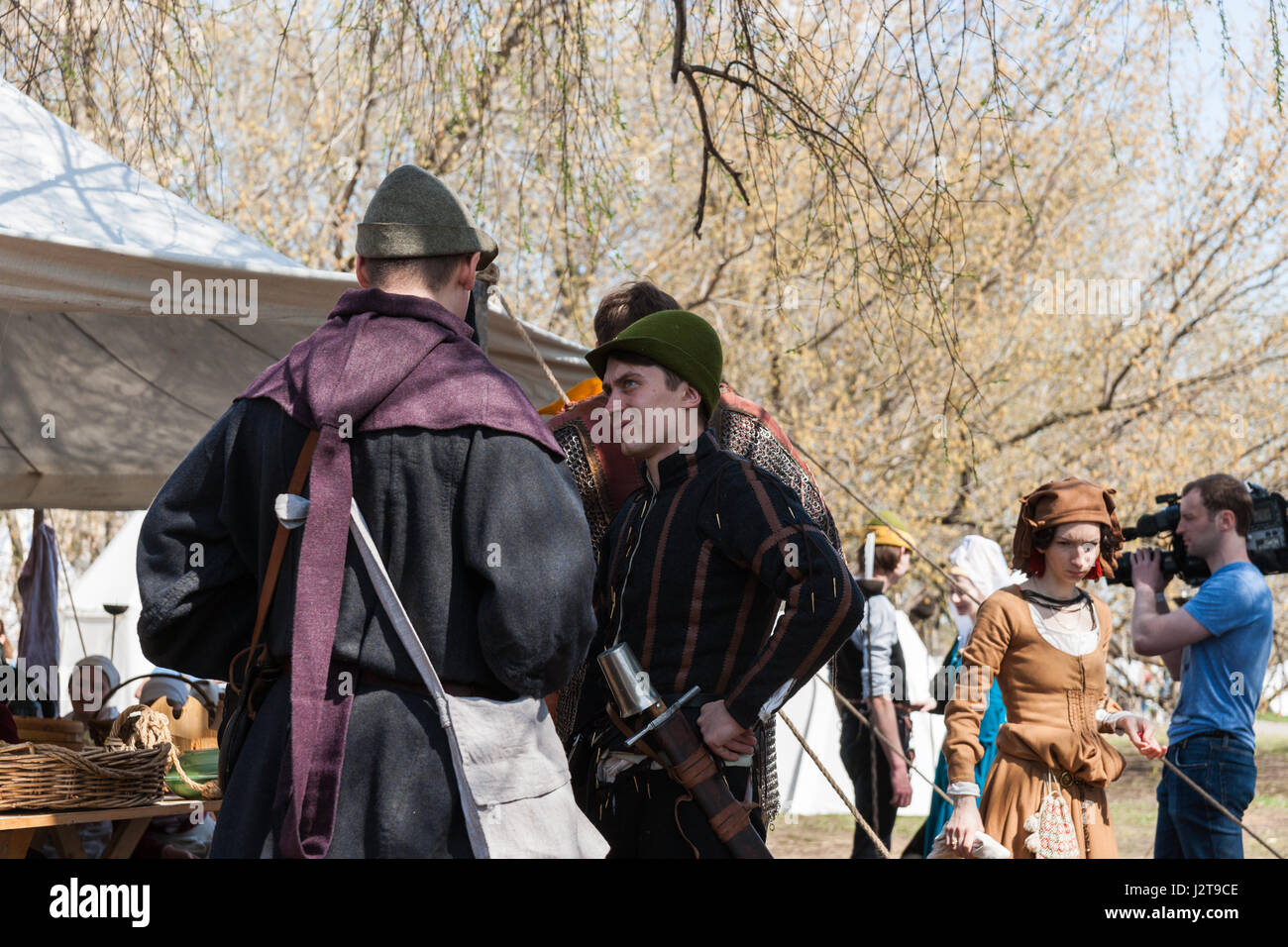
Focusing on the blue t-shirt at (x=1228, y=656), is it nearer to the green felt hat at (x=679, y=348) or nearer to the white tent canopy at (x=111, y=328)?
the white tent canopy at (x=111, y=328)

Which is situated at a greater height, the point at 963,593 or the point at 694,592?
the point at 694,592

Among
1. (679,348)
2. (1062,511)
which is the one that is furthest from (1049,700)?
(679,348)

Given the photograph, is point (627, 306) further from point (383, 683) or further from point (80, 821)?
point (80, 821)

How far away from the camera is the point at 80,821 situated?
3855mm

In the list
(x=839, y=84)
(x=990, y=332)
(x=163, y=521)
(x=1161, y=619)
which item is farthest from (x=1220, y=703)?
(x=990, y=332)

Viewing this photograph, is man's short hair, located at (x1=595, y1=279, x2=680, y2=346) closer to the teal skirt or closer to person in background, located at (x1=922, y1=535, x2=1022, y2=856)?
the teal skirt

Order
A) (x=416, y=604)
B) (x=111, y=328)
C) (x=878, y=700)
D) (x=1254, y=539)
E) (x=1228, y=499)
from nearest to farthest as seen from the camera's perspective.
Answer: (x=416, y=604) < (x=1228, y=499) < (x=1254, y=539) < (x=111, y=328) < (x=878, y=700)

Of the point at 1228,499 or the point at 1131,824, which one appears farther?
the point at 1131,824

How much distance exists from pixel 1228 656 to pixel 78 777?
345cm

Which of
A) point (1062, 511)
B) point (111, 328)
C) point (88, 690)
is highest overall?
point (111, 328)

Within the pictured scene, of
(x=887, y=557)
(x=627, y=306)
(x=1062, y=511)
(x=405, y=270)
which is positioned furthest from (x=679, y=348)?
(x=887, y=557)

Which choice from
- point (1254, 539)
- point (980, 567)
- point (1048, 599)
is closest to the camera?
point (1048, 599)
